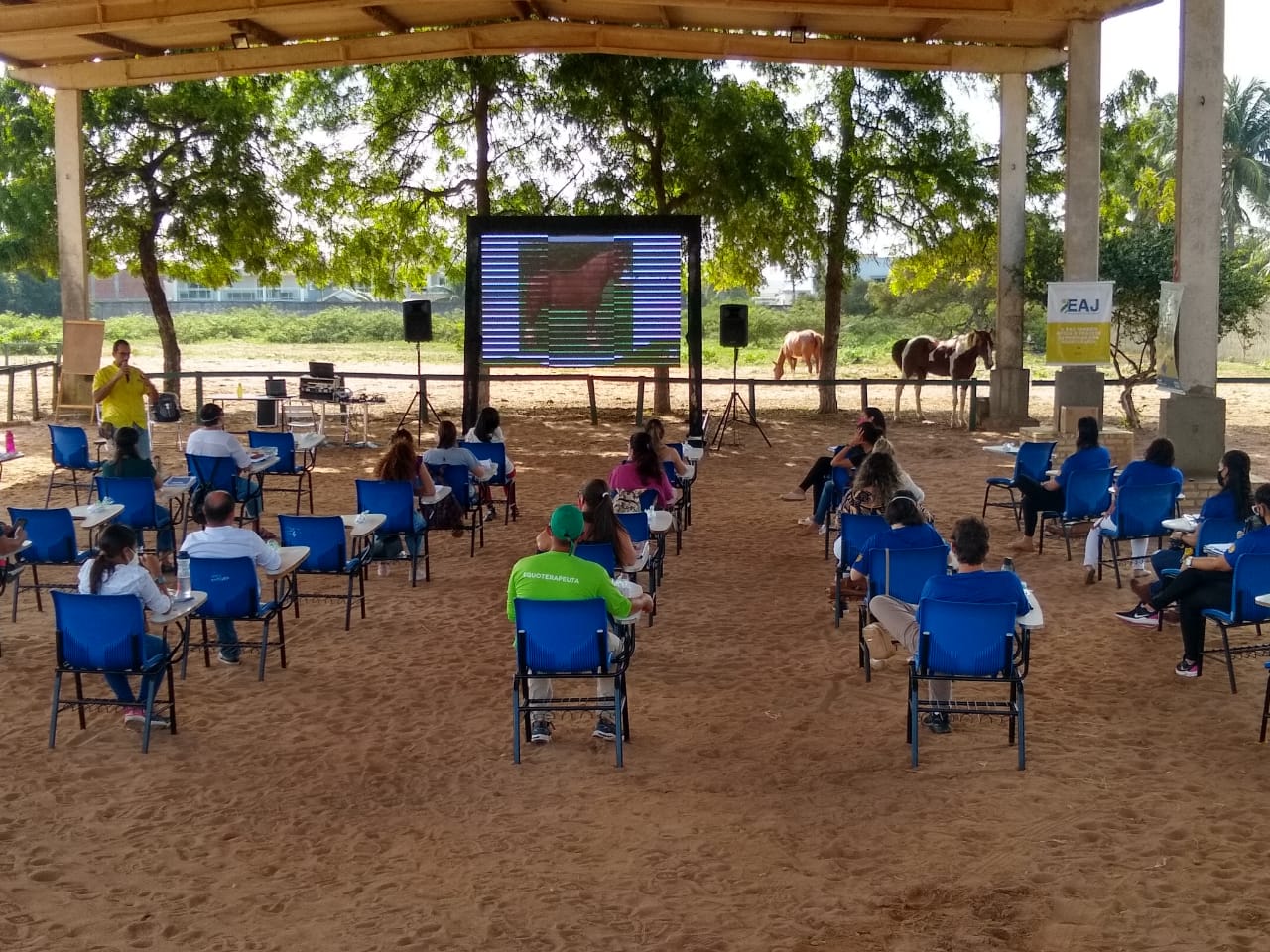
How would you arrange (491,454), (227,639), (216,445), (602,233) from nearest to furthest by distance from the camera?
(227,639) → (216,445) → (491,454) → (602,233)

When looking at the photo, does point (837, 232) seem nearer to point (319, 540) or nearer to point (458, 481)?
point (458, 481)

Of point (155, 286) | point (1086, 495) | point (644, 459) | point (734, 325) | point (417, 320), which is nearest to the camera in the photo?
point (644, 459)

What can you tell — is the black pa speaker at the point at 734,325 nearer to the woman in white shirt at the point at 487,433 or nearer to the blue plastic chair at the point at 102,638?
the woman in white shirt at the point at 487,433

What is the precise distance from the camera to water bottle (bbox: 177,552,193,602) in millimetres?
6922

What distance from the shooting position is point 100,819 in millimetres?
5785

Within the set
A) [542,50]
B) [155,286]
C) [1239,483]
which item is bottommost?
[1239,483]

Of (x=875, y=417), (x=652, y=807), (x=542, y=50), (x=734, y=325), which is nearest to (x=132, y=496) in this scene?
(x=652, y=807)

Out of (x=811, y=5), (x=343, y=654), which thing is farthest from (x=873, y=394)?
(x=343, y=654)

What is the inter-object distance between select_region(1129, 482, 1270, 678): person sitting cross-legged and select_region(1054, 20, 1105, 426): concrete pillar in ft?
31.4

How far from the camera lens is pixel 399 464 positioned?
10.1 metres

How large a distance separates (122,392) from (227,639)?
15.0 feet

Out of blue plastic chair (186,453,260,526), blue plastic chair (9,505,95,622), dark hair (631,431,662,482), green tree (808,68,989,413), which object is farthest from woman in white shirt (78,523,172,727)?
green tree (808,68,989,413)

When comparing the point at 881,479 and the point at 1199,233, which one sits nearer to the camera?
the point at 881,479

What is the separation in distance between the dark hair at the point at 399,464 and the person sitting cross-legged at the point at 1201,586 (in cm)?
511
